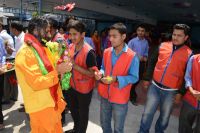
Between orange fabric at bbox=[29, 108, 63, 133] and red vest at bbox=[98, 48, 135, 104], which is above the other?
red vest at bbox=[98, 48, 135, 104]

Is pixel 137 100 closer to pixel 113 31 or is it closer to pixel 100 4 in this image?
pixel 113 31

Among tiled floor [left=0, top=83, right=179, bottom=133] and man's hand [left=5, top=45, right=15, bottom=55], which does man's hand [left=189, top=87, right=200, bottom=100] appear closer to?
tiled floor [left=0, top=83, right=179, bottom=133]

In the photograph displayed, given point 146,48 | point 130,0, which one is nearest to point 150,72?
point 146,48

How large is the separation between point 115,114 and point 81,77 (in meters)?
0.66

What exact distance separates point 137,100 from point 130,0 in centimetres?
1127

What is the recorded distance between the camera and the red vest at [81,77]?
2992mm

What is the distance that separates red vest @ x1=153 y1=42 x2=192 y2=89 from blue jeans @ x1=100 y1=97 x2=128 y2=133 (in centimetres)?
Answer: 75

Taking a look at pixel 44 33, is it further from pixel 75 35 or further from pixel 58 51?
pixel 75 35

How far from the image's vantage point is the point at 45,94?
2330 mm

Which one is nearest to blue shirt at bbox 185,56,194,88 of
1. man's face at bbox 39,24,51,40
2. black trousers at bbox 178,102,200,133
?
black trousers at bbox 178,102,200,133

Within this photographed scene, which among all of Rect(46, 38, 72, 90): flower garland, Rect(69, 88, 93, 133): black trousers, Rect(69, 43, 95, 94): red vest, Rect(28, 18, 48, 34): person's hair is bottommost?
Rect(69, 88, 93, 133): black trousers

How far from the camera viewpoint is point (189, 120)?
3.07 m

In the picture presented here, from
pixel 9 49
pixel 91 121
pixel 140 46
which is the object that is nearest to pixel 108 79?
pixel 91 121

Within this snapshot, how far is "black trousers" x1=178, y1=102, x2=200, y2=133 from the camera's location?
298 cm
